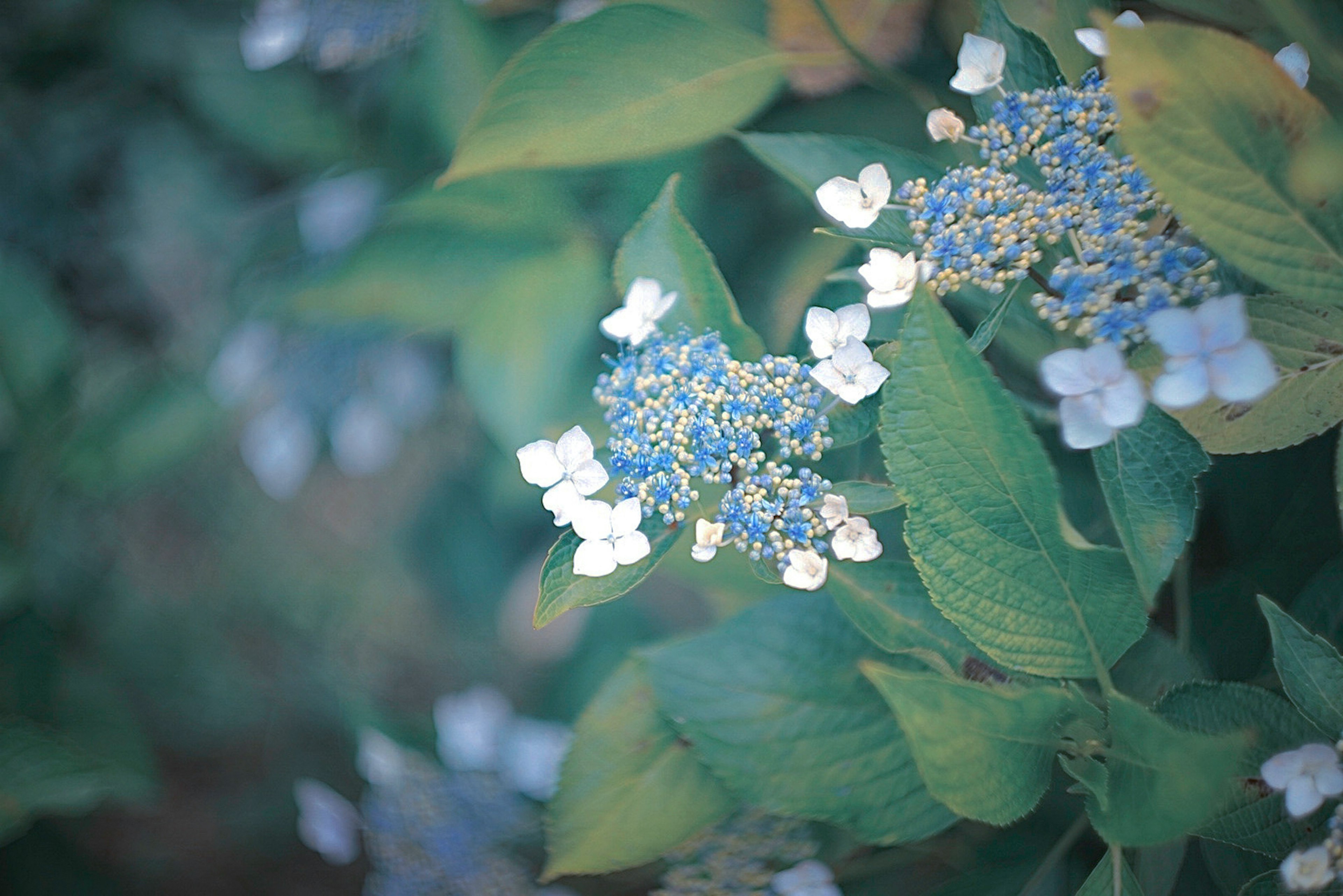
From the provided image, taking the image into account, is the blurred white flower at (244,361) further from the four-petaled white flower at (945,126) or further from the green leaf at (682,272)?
the four-petaled white flower at (945,126)

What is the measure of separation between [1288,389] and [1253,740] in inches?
7.4

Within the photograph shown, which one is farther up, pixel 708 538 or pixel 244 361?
pixel 708 538

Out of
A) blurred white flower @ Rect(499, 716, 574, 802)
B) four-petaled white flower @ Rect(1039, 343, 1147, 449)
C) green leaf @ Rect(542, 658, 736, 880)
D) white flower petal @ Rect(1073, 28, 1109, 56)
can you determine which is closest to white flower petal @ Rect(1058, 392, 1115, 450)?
four-petaled white flower @ Rect(1039, 343, 1147, 449)

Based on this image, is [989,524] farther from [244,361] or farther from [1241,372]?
[244,361]

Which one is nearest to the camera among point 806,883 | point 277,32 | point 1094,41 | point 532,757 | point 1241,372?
point 1241,372

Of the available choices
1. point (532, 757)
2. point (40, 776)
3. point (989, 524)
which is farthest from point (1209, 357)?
point (40, 776)

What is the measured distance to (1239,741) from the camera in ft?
1.15

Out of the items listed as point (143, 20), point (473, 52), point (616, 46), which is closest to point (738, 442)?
point (616, 46)

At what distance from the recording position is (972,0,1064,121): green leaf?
50 cm

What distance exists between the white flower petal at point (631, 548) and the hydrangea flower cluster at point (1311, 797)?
0.34 metres

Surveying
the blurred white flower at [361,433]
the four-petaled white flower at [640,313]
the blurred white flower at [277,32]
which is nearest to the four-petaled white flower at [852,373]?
the four-petaled white flower at [640,313]

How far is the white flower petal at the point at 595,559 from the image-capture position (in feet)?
1.42

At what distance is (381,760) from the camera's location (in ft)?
2.66

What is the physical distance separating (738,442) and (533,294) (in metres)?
0.41
